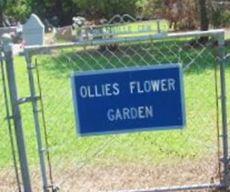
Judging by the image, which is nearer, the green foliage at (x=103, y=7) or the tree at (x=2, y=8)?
the green foliage at (x=103, y=7)

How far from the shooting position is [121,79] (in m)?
4.89

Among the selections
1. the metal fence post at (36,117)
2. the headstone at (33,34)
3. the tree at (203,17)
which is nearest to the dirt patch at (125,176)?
the metal fence post at (36,117)

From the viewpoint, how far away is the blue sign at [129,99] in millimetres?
4879

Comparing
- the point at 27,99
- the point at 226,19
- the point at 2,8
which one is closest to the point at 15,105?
the point at 27,99

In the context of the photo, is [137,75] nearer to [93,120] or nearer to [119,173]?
[93,120]

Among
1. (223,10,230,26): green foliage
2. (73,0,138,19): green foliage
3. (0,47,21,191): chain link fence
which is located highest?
(73,0,138,19): green foliage

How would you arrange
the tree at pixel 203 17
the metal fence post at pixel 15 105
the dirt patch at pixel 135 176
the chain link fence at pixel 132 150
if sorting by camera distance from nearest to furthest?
the metal fence post at pixel 15 105 < the chain link fence at pixel 132 150 < the dirt patch at pixel 135 176 < the tree at pixel 203 17

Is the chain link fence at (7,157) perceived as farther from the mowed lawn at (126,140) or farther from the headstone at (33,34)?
the headstone at (33,34)

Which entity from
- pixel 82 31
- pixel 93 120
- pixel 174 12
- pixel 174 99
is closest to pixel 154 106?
pixel 174 99

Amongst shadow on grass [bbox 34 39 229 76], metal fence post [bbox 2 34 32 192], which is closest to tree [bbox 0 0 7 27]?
shadow on grass [bbox 34 39 229 76]

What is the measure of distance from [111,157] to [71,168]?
0.51 meters

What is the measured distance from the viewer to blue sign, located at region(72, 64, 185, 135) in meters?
4.88

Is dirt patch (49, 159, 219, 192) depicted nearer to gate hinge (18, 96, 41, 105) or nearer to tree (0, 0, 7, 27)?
gate hinge (18, 96, 41, 105)

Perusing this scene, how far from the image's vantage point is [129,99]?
16.1 feet
